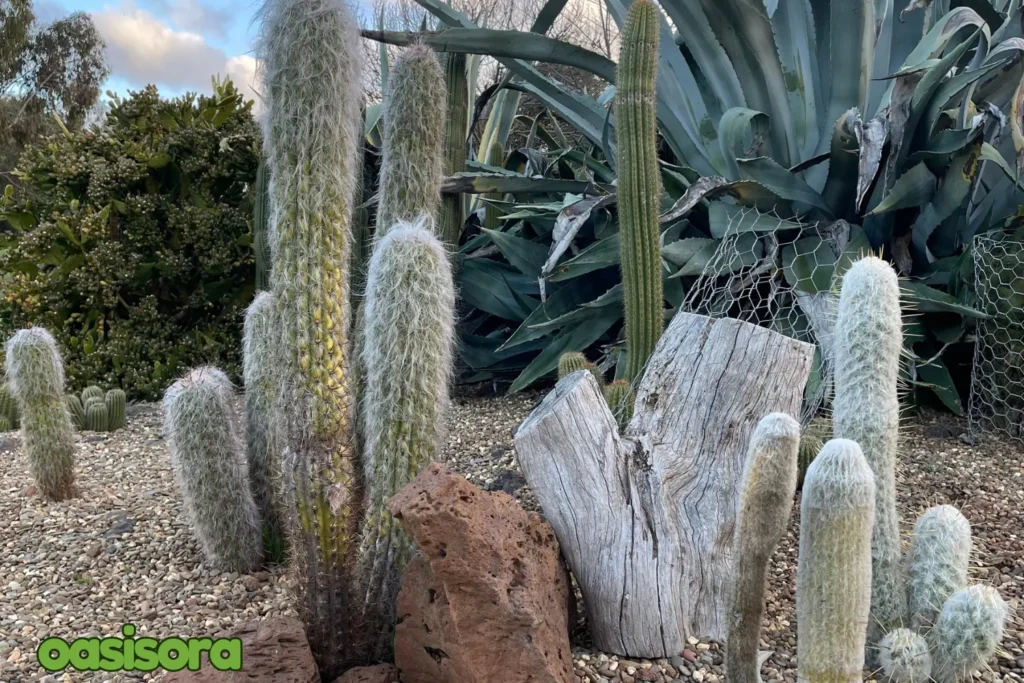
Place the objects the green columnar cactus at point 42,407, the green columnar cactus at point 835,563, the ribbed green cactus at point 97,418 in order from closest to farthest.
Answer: the green columnar cactus at point 835,563, the green columnar cactus at point 42,407, the ribbed green cactus at point 97,418

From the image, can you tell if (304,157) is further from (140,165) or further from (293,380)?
(140,165)

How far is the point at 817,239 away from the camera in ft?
11.5

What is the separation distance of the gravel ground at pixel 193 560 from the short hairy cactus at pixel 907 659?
23 centimetres

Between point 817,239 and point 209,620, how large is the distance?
305cm

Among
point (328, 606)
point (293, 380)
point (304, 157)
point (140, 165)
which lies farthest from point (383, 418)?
point (140, 165)

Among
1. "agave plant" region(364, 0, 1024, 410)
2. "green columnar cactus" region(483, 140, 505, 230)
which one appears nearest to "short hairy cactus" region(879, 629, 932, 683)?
"agave plant" region(364, 0, 1024, 410)

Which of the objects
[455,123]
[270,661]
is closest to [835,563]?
[270,661]

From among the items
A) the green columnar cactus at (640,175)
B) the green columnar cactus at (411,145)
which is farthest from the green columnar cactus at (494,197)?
the green columnar cactus at (411,145)

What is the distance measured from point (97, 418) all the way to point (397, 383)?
3650 millimetres

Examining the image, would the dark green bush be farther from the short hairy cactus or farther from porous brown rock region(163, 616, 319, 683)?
the short hairy cactus

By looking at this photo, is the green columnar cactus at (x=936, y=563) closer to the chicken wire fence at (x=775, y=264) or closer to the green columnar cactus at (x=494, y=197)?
the chicken wire fence at (x=775, y=264)

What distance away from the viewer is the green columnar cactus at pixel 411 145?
7.69ft

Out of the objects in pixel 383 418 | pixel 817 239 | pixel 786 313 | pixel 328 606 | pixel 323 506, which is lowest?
pixel 328 606

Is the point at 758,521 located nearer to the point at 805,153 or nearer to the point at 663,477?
the point at 663,477
